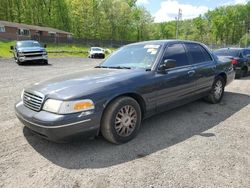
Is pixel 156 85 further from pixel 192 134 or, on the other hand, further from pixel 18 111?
pixel 18 111

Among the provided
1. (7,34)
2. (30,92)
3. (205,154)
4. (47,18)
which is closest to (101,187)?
(205,154)

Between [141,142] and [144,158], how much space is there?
1.68ft

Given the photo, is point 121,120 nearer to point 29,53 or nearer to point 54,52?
point 29,53

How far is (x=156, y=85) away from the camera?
395 centimetres

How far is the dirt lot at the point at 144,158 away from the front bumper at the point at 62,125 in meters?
0.37

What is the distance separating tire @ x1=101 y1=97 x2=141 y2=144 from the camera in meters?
3.37

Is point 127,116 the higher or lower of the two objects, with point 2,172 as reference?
higher

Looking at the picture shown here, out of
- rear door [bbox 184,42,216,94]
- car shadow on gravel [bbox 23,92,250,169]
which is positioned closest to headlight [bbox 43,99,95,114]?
car shadow on gravel [bbox 23,92,250,169]

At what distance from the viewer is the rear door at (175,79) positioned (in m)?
4.07

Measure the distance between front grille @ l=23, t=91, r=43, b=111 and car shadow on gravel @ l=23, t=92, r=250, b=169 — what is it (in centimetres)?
64

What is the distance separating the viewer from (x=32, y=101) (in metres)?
3.40

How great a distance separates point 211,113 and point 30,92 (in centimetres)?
382

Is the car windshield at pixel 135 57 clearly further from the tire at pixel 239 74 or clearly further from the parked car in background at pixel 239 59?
the tire at pixel 239 74

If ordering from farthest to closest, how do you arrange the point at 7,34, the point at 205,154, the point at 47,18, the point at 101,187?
the point at 47,18, the point at 7,34, the point at 205,154, the point at 101,187
